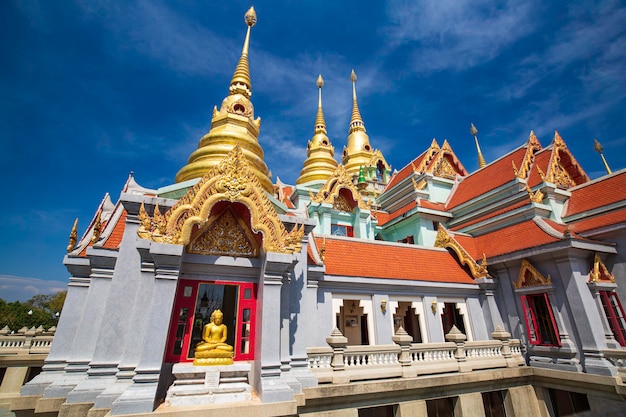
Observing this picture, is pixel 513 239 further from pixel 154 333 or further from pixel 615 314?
pixel 154 333

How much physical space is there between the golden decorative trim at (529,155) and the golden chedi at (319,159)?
39.0ft

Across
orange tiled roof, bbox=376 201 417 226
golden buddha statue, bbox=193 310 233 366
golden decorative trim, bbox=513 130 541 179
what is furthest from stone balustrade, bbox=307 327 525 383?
orange tiled roof, bbox=376 201 417 226

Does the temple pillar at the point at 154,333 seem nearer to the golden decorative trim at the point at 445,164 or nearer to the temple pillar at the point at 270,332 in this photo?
the temple pillar at the point at 270,332

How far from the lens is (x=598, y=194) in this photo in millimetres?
12625

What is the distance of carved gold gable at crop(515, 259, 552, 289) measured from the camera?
Result: 1076cm

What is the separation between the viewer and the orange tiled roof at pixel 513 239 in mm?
11462

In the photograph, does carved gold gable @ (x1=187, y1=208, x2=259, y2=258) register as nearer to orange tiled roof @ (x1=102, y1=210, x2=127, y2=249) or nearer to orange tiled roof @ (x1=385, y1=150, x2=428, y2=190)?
orange tiled roof @ (x1=102, y1=210, x2=127, y2=249)

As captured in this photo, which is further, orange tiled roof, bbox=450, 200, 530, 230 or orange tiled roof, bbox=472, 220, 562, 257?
orange tiled roof, bbox=450, 200, 530, 230

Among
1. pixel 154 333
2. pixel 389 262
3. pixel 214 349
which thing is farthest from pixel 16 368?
pixel 389 262

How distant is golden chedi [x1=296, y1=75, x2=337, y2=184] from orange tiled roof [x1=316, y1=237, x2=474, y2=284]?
11.0 m

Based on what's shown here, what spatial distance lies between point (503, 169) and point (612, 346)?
10311mm

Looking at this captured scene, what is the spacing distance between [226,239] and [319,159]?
1870 cm

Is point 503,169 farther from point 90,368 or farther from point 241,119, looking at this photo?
point 90,368

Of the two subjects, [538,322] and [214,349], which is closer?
[214,349]
